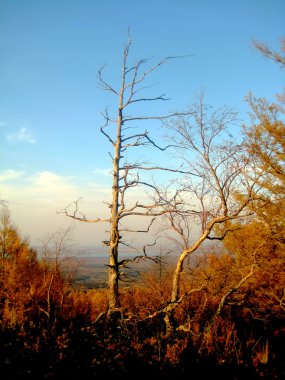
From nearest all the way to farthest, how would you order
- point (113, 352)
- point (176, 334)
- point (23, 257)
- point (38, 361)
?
point (38, 361) → point (113, 352) → point (176, 334) → point (23, 257)

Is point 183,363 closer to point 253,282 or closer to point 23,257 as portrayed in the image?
point 253,282

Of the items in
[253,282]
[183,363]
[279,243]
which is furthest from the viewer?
[253,282]

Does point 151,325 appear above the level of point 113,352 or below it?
below

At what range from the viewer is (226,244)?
1527 cm

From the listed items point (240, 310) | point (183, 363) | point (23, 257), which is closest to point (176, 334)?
point (183, 363)

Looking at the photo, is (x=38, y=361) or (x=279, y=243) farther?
(x=279, y=243)

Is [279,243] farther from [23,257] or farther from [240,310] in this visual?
[23,257]

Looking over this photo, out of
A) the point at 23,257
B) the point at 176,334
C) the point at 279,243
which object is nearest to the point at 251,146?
the point at 279,243

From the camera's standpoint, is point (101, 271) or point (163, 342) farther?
point (101, 271)

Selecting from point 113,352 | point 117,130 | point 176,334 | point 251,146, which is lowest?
point 176,334

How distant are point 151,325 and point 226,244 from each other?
6865 millimetres

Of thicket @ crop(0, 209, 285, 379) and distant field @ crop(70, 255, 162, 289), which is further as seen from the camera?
distant field @ crop(70, 255, 162, 289)

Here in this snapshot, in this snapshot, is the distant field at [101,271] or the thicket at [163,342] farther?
the distant field at [101,271]

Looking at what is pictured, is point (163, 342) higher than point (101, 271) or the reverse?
the reverse
